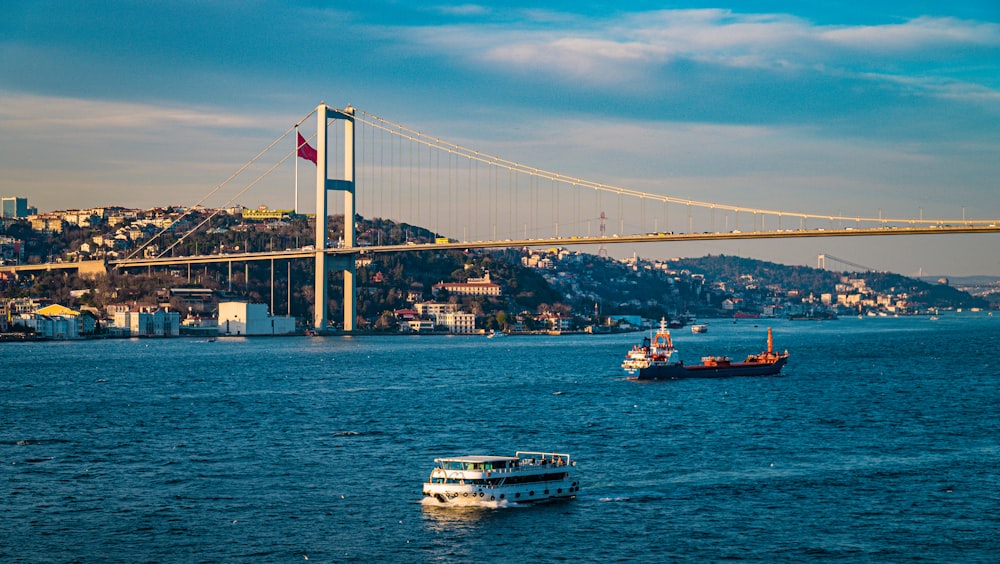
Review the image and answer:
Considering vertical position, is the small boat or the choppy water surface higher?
the small boat

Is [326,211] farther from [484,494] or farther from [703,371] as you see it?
[484,494]

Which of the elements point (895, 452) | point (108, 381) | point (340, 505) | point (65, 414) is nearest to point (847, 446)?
point (895, 452)

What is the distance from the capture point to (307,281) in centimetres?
12738

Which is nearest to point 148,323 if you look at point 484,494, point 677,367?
point 677,367

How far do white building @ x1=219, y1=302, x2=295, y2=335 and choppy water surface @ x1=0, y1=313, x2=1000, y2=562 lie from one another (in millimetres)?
49145

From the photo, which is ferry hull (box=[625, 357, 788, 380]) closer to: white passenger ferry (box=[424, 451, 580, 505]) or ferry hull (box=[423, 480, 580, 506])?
white passenger ferry (box=[424, 451, 580, 505])

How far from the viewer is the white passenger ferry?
72.7 ft

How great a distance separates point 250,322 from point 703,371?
184 feet

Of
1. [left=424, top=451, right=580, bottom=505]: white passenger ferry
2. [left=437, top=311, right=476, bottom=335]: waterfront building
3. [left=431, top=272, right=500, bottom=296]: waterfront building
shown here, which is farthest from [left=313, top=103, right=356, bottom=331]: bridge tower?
[left=424, top=451, right=580, bottom=505]: white passenger ferry

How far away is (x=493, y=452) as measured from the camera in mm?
27516

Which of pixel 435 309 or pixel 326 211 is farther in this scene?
pixel 435 309

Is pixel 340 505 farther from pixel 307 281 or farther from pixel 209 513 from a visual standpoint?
pixel 307 281

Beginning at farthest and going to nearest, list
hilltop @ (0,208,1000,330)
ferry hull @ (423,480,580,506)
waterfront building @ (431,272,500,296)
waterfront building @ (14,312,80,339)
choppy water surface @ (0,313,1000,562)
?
1. waterfront building @ (431,272,500,296)
2. hilltop @ (0,208,1000,330)
3. waterfront building @ (14,312,80,339)
4. ferry hull @ (423,480,580,506)
5. choppy water surface @ (0,313,1000,562)

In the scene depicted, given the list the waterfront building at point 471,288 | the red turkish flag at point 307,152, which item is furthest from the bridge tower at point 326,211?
the waterfront building at point 471,288
